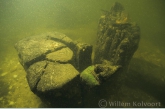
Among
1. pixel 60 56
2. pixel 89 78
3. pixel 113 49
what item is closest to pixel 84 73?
pixel 89 78

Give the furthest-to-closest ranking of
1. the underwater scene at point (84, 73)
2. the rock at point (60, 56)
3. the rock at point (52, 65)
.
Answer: the rock at point (60, 56)
the underwater scene at point (84, 73)
the rock at point (52, 65)

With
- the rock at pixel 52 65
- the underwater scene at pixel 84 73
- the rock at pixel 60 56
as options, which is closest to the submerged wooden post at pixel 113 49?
the underwater scene at pixel 84 73

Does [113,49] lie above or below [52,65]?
above

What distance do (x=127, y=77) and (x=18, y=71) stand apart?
5.28m

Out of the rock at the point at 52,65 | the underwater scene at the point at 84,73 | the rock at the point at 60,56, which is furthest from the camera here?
the rock at the point at 60,56

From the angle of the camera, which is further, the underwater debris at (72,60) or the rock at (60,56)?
the rock at (60,56)

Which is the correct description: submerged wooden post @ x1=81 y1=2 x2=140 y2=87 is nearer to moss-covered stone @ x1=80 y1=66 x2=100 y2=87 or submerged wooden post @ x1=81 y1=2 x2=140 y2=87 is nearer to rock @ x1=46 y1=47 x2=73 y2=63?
moss-covered stone @ x1=80 y1=66 x2=100 y2=87

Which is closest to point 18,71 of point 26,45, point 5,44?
point 26,45

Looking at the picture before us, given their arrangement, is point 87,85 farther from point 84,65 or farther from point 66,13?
point 66,13

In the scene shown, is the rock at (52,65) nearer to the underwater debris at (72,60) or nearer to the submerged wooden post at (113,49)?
the underwater debris at (72,60)

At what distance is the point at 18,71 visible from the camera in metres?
6.52

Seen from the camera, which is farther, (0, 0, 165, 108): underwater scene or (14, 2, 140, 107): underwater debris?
(0, 0, 165, 108): underwater scene

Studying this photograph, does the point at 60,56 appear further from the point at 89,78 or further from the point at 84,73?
the point at 89,78

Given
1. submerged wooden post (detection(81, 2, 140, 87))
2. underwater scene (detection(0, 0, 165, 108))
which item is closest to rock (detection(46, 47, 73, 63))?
underwater scene (detection(0, 0, 165, 108))
